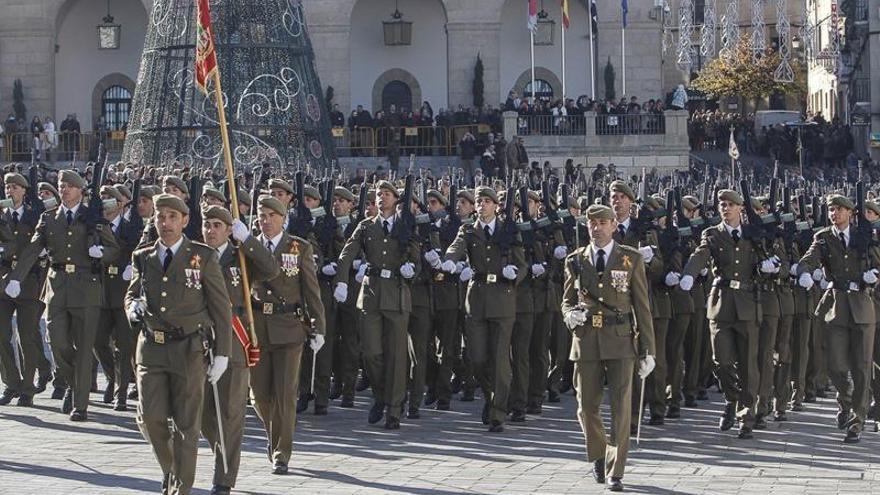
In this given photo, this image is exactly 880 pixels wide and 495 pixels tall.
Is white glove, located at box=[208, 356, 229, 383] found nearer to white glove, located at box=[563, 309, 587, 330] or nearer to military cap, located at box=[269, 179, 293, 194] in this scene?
white glove, located at box=[563, 309, 587, 330]

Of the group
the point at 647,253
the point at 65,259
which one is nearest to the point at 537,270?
the point at 647,253

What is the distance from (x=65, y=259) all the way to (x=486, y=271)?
3712mm

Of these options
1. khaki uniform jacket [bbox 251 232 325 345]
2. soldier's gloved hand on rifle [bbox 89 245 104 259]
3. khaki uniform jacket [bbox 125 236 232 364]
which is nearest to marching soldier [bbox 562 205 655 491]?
khaki uniform jacket [bbox 251 232 325 345]

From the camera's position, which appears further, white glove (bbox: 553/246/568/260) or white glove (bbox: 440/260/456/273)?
white glove (bbox: 553/246/568/260)

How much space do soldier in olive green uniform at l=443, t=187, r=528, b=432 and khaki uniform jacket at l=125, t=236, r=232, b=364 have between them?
5003mm

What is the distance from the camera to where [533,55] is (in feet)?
174

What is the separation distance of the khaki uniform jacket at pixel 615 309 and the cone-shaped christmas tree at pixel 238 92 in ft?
61.5

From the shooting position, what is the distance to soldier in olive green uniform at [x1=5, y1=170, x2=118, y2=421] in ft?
58.9

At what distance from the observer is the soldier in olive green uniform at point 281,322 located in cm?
1484

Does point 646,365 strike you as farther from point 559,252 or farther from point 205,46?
point 559,252

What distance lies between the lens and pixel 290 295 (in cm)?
1524

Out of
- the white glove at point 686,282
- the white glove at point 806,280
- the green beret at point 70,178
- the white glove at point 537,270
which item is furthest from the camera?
the white glove at point 537,270

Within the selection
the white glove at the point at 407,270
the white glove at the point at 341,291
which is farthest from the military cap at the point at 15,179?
the white glove at the point at 407,270

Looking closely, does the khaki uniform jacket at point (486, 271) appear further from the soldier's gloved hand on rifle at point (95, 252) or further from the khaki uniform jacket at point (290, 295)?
the soldier's gloved hand on rifle at point (95, 252)
